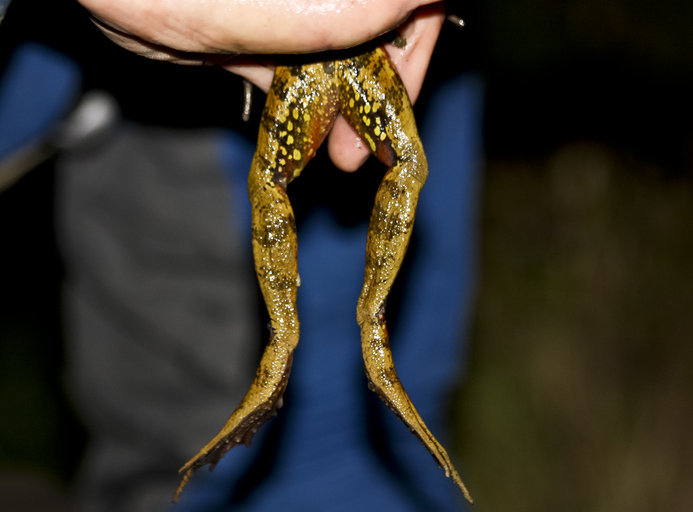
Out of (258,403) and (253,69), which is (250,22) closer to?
(253,69)

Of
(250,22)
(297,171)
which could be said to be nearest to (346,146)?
(297,171)

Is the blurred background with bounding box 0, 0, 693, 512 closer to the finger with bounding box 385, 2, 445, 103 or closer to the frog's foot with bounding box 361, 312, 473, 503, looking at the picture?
the finger with bounding box 385, 2, 445, 103

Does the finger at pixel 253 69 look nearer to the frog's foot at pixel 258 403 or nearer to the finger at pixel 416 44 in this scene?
the finger at pixel 416 44

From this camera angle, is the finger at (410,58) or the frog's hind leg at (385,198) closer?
the frog's hind leg at (385,198)

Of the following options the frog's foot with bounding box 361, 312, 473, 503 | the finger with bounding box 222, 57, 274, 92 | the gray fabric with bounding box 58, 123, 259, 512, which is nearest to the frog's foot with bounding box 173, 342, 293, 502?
the frog's foot with bounding box 361, 312, 473, 503

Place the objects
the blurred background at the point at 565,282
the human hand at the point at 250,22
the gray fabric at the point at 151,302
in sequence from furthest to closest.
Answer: the blurred background at the point at 565,282
the gray fabric at the point at 151,302
the human hand at the point at 250,22

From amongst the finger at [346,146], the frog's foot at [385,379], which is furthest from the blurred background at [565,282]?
the frog's foot at [385,379]
